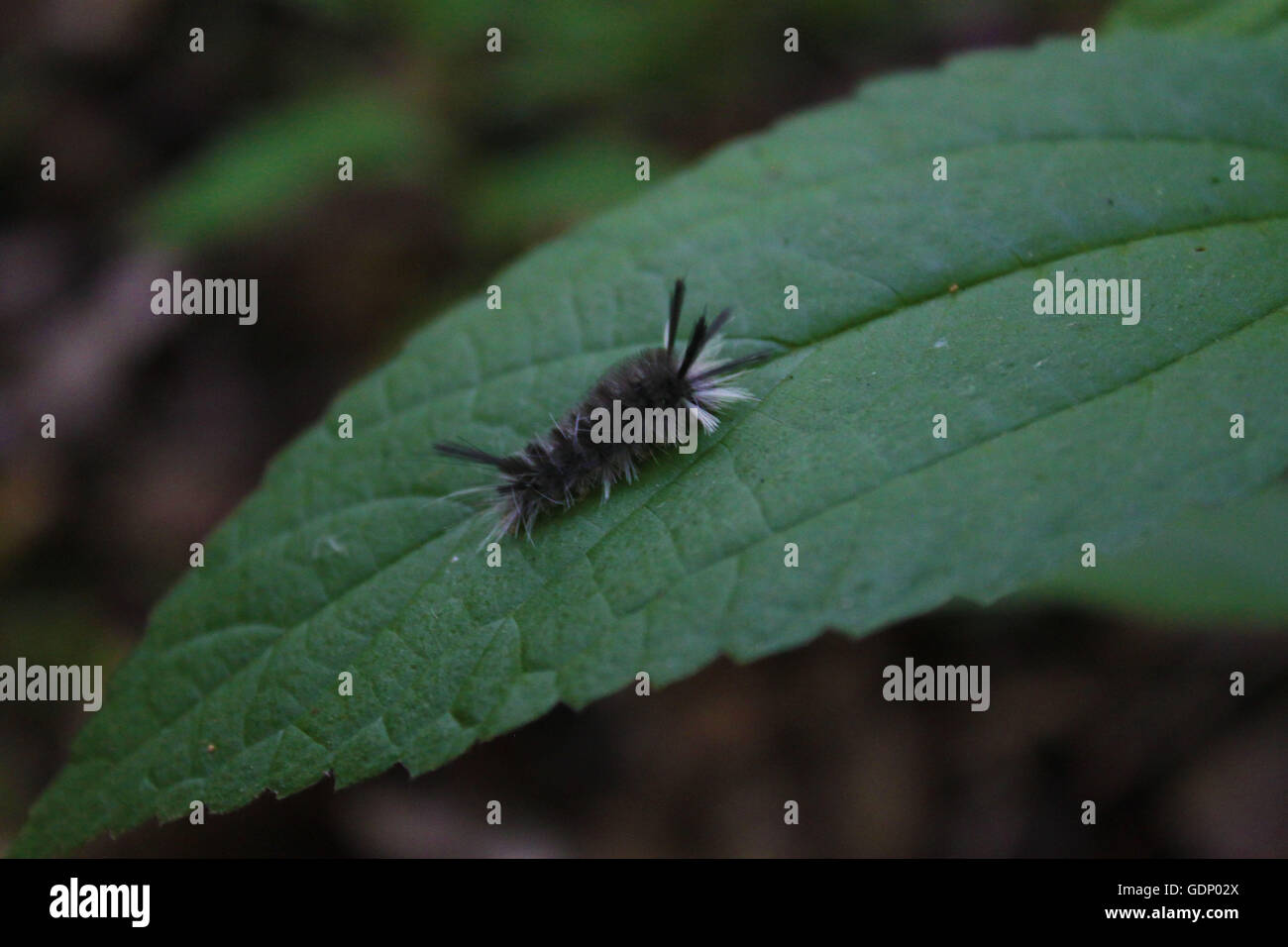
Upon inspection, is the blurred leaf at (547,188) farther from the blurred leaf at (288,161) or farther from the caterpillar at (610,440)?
the caterpillar at (610,440)

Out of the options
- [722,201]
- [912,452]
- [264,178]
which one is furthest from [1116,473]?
[264,178]

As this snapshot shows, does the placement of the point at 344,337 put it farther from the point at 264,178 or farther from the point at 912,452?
the point at 912,452

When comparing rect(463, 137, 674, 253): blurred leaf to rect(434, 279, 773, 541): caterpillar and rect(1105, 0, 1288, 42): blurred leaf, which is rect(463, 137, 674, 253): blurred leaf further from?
rect(434, 279, 773, 541): caterpillar

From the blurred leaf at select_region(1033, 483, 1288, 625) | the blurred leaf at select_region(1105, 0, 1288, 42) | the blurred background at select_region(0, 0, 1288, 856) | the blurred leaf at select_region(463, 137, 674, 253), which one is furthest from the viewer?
the blurred leaf at select_region(463, 137, 674, 253)

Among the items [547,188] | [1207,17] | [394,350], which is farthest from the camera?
[394,350]

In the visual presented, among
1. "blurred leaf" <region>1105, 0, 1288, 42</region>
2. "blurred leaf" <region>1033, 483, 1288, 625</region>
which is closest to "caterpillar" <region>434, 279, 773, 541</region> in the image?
"blurred leaf" <region>1105, 0, 1288, 42</region>

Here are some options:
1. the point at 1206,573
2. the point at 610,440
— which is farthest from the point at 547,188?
the point at 1206,573

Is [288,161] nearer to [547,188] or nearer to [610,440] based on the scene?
[547,188]
